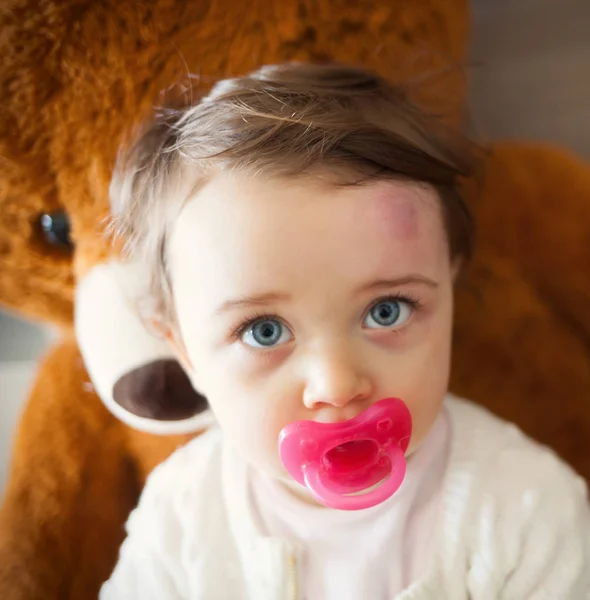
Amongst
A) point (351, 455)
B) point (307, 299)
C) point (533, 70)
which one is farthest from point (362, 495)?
point (533, 70)

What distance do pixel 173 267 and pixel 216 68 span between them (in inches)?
6.4

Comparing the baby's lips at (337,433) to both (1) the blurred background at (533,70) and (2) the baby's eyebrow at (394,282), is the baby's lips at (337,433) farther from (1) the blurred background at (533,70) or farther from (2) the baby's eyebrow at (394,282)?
(1) the blurred background at (533,70)

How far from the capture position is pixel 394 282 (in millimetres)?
435

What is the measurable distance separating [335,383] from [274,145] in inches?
6.0

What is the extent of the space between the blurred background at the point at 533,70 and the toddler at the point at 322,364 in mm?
411

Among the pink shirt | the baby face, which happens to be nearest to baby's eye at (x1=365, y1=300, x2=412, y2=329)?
the baby face

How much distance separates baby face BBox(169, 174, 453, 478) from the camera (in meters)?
0.42

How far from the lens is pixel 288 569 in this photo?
502 mm

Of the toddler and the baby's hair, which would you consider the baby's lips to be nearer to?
the toddler

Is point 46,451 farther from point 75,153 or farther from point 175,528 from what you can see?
point 75,153

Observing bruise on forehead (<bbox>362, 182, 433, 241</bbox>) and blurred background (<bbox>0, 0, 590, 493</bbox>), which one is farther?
blurred background (<bbox>0, 0, 590, 493</bbox>)

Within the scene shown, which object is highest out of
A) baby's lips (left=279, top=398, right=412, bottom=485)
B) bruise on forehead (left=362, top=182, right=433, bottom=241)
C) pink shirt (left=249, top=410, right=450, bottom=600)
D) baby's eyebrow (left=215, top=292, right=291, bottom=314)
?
bruise on forehead (left=362, top=182, right=433, bottom=241)

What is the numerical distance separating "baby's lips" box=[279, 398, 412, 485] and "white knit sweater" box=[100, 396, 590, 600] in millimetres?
111

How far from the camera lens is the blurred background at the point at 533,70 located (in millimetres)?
909
